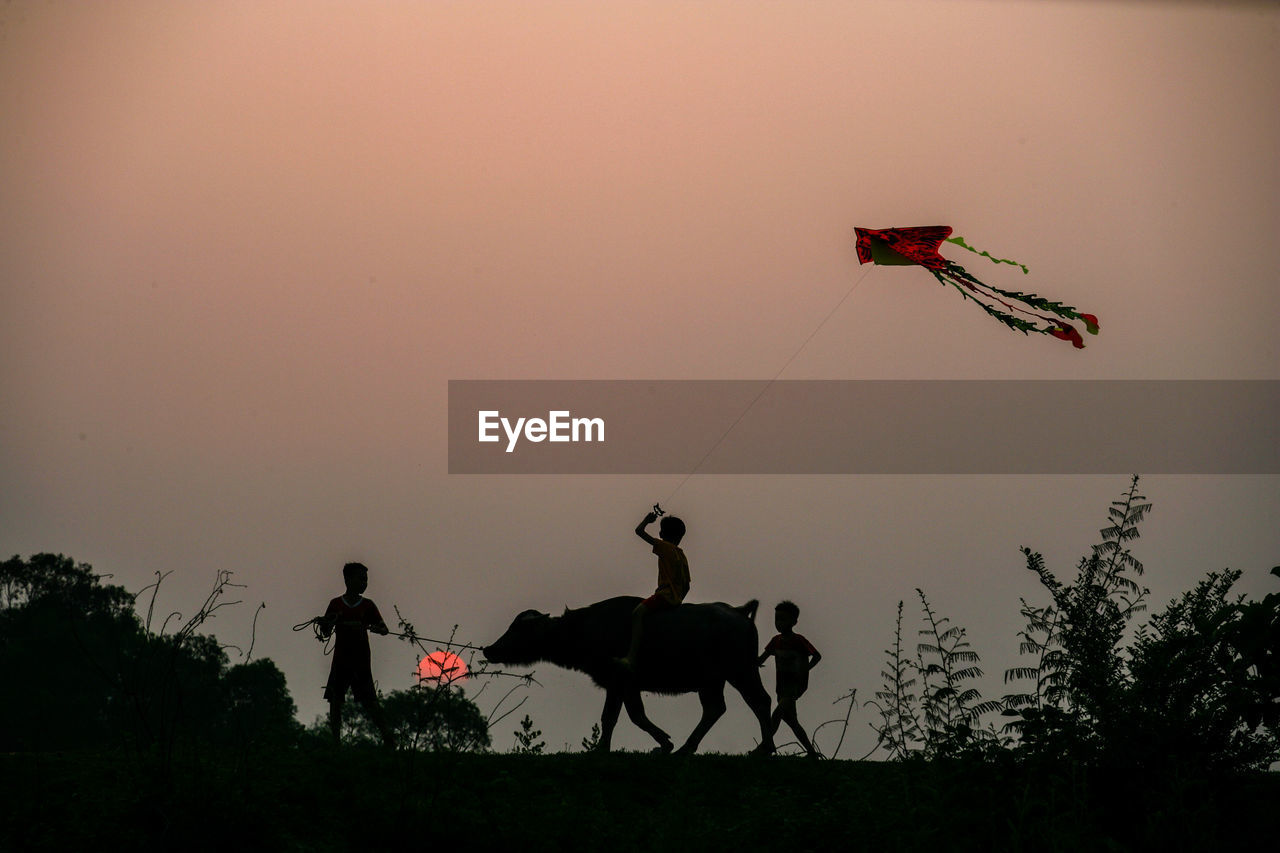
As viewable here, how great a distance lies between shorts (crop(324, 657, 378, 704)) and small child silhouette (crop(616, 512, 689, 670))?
8.44 ft

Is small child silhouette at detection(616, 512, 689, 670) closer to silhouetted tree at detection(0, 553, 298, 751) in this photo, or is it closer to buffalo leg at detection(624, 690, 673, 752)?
buffalo leg at detection(624, 690, 673, 752)

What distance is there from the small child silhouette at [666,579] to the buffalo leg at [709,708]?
2.64ft

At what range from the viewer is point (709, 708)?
44.5 feet

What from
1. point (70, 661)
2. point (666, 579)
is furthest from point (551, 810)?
point (70, 661)

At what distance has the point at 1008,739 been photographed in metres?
8.46

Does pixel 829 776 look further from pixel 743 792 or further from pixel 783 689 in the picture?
pixel 783 689

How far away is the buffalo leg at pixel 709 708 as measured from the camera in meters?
13.3

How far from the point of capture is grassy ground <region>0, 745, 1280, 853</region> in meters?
7.91

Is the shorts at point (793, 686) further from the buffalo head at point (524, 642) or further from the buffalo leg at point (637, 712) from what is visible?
the buffalo head at point (524, 642)

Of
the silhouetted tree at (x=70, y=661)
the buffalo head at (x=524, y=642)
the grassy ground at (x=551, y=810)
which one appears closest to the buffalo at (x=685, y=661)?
the buffalo head at (x=524, y=642)

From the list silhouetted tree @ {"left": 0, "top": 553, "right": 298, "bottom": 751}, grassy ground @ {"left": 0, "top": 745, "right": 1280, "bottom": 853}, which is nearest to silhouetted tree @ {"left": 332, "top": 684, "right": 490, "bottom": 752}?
grassy ground @ {"left": 0, "top": 745, "right": 1280, "bottom": 853}

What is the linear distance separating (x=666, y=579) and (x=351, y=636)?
10.3 ft

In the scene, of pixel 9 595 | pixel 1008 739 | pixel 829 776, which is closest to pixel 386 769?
pixel 829 776

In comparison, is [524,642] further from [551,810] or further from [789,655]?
[551,810]
